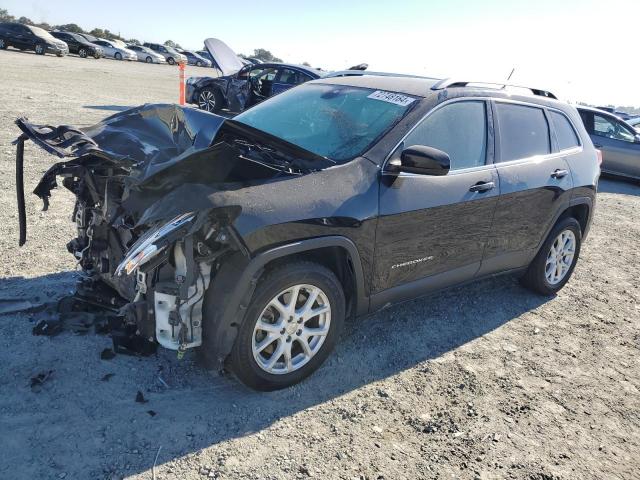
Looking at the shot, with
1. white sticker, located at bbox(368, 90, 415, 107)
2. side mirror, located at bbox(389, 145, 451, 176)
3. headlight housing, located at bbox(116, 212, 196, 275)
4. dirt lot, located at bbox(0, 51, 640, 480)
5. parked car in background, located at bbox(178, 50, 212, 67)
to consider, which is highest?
parked car in background, located at bbox(178, 50, 212, 67)

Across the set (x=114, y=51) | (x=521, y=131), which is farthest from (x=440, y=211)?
(x=114, y=51)

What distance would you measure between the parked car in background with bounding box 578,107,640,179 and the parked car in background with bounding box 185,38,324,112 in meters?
6.68

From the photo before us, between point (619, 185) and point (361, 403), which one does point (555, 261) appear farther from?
point (619, 185)

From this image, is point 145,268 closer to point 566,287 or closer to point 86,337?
point 86,337

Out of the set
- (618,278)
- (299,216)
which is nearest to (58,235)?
(299,216)

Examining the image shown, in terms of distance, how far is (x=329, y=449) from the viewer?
2770mm

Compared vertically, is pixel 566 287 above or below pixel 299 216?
below

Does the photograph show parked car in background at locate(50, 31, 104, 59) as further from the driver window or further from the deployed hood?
the driver window

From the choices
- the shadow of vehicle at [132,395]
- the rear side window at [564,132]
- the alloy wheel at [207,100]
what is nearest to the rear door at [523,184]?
→ the rear side window at [564,132]

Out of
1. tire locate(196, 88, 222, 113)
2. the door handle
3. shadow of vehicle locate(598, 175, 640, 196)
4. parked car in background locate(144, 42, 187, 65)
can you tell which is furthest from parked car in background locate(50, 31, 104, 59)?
the door handle

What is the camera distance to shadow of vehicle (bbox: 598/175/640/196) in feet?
36.7

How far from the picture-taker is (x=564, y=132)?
15.9 ft

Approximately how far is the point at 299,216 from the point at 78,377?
1.63 metres

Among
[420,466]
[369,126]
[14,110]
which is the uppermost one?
[369,126]
